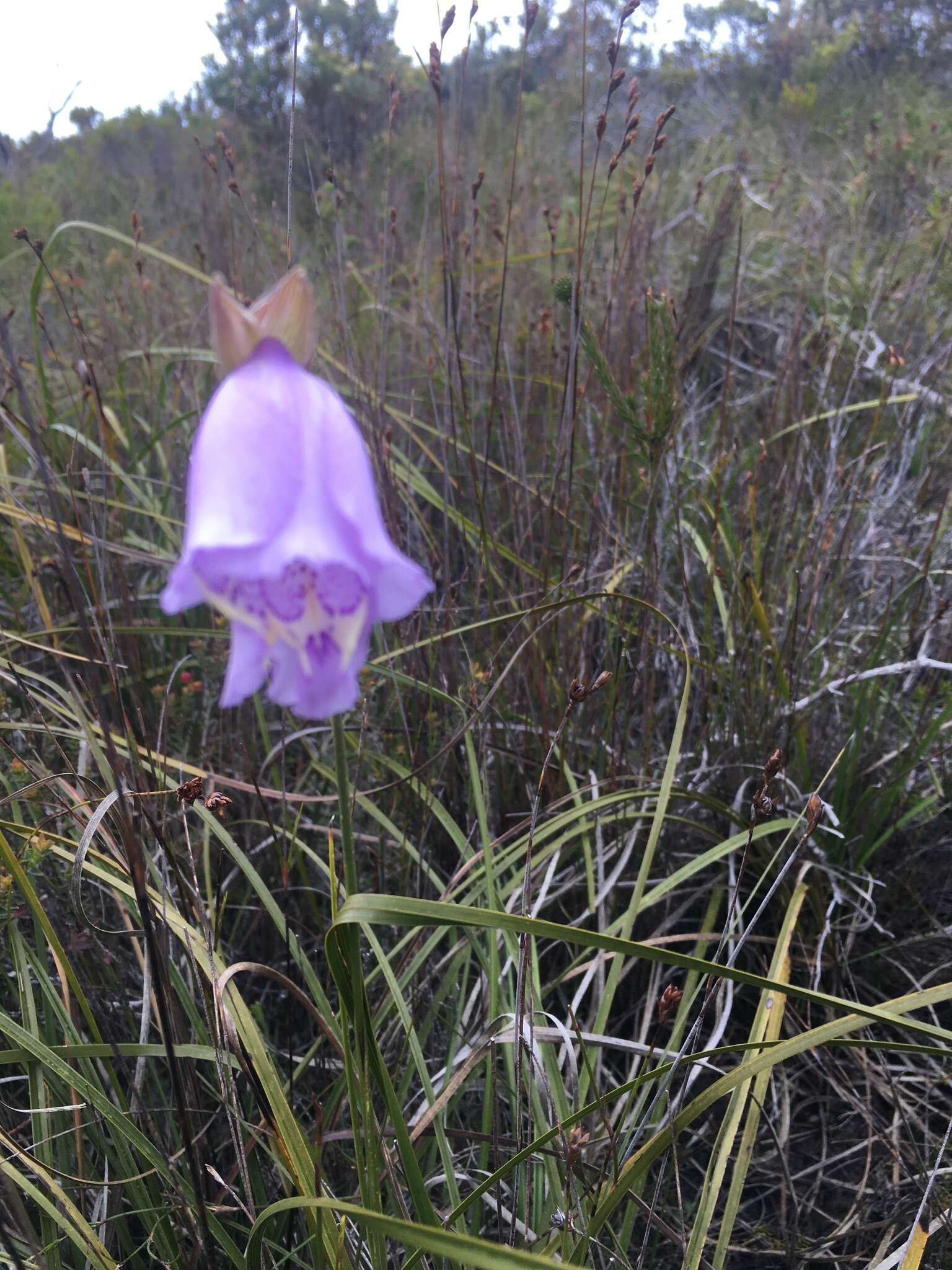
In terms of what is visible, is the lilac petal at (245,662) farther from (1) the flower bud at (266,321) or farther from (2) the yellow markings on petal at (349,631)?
(1) the flower bud at (266,321)

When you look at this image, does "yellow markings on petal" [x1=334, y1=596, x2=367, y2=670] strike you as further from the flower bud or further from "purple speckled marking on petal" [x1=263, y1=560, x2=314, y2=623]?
the flower bud

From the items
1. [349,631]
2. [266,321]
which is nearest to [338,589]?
[349,631]

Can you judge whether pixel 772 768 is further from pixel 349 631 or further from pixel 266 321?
pixel 266 321

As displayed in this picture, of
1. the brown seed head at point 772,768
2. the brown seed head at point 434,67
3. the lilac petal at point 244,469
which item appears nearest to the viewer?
the lilac petal at point 244,469

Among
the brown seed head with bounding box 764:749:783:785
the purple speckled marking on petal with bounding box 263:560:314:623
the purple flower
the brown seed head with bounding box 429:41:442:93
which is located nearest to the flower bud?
the purple flower

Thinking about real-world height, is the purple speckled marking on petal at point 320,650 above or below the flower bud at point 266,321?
below

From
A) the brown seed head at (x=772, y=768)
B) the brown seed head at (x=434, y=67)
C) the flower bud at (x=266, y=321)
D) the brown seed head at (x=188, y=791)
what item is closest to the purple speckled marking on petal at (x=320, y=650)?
the flower bud at (x=266, y=321)

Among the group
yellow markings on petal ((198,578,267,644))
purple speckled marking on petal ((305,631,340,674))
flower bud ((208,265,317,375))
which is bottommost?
purple speckled marking on petal ((305,631,340,674))
